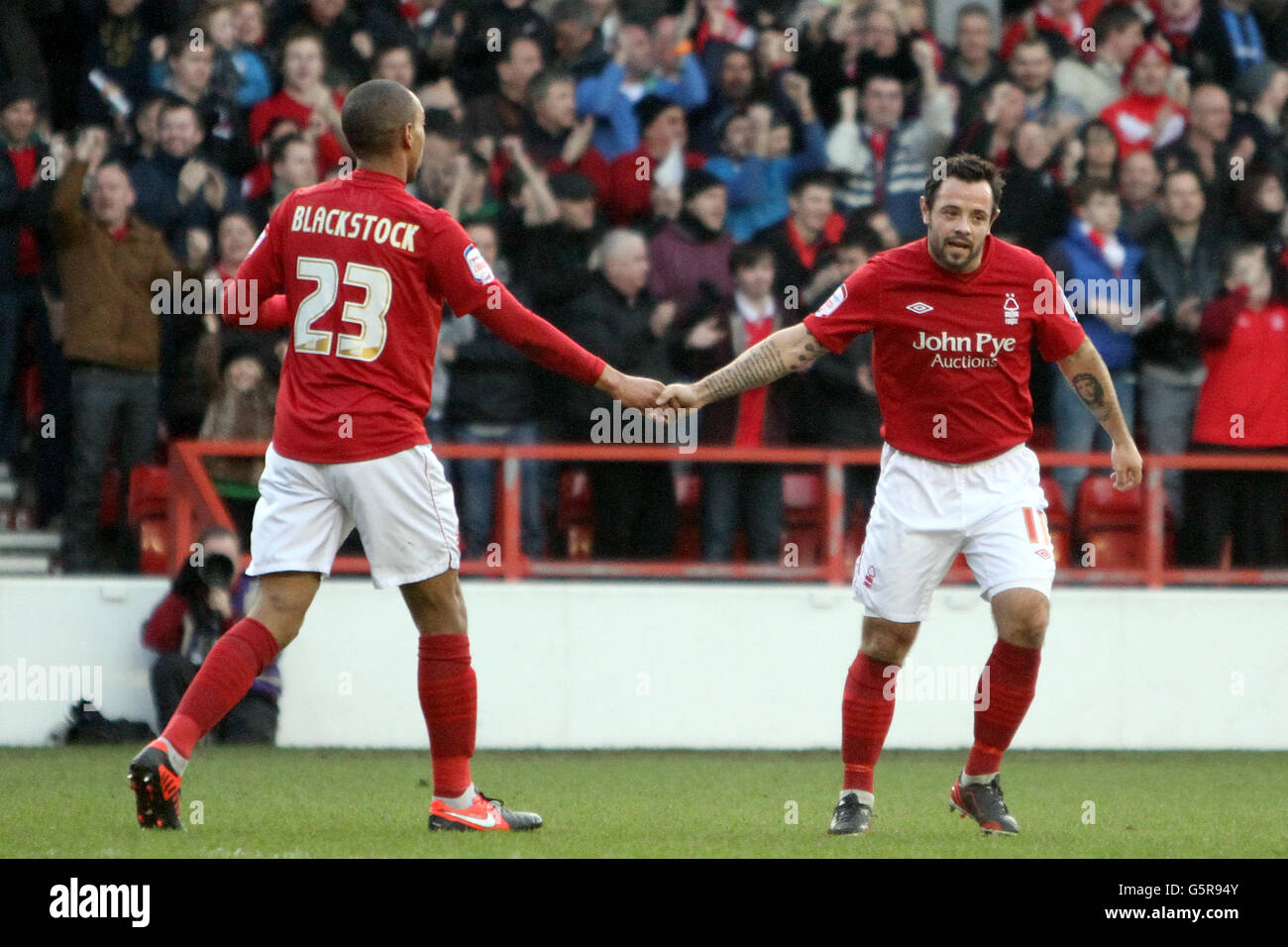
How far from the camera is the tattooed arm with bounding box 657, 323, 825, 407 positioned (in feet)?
22.6

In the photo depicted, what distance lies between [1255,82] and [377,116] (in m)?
8.25

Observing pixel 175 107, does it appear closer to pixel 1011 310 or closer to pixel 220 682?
pixel 220 682

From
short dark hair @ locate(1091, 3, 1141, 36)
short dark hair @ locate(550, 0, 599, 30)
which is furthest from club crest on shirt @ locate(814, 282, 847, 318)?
short dark hair @ locate(1091, 3, 1141, 36)

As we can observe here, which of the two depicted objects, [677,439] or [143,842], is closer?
[143,842]

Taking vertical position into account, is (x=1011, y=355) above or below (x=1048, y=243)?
below

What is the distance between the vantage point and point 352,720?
10766 millimetres

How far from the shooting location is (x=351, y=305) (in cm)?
629

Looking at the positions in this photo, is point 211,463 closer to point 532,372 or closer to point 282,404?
point 532,372

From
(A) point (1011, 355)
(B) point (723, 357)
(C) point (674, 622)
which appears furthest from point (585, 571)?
(A) point (1011, 355)

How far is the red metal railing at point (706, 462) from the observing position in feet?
34.9

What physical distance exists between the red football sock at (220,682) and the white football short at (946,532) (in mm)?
1977

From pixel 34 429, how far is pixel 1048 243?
18.8 ft

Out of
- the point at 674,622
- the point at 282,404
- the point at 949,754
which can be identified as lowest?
the point at 949,754

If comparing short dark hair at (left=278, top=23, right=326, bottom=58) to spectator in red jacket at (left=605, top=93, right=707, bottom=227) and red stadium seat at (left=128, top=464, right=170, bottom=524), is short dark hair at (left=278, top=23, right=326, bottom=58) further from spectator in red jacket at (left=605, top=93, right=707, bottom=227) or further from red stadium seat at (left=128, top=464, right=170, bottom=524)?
red stadium seat at (left=128, top=464, right=170, bottom=524)
